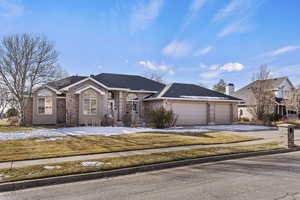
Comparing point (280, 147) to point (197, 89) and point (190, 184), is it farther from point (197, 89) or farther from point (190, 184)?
point (197, 89)

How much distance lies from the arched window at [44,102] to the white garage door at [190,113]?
40.9 ft

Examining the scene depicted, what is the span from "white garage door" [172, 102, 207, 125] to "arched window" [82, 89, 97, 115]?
8169 millimetres

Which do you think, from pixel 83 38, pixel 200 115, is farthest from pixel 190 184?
pixel 200 115

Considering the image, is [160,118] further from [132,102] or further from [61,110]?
[61,110]

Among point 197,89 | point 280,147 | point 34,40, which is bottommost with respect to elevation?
point 280,147

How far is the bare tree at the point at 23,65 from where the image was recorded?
66.2ft

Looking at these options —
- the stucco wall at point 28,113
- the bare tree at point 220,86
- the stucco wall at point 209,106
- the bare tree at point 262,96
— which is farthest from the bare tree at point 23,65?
the bare tree at point 220,86

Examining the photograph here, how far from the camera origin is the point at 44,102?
21484mm

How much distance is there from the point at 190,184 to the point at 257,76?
95.1ft

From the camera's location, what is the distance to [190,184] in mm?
5410

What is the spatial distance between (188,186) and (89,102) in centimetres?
1729

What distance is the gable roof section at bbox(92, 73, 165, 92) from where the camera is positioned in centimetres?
2441

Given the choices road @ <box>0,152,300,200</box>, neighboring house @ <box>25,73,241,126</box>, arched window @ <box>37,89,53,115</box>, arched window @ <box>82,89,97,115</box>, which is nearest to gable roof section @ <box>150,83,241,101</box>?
neighboring house @ <box>25,73,241,126</box>

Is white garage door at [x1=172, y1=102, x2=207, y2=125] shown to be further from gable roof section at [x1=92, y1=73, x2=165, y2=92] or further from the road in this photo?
the road
